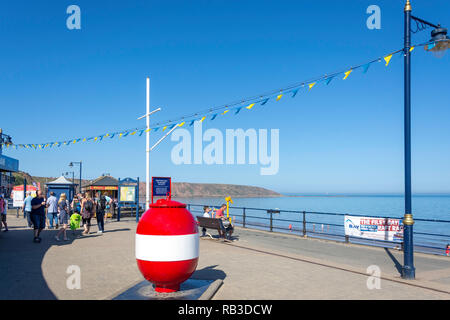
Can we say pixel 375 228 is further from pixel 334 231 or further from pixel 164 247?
pixel 334 231

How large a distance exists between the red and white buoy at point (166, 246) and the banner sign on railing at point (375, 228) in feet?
29.8

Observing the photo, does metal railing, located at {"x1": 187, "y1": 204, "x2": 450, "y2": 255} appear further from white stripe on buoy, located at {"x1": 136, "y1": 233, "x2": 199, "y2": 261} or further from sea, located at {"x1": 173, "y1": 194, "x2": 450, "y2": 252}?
white stripe on buoy, located at {"x1": 136, "y1": 233, "x2": 199, "y2": 261}

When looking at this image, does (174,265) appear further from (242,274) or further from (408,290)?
(408,290)

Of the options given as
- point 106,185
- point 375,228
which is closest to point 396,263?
point 375,228

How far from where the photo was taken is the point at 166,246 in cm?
524

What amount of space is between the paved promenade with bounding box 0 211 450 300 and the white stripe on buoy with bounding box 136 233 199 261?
0.91m

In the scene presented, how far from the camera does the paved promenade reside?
6.04m

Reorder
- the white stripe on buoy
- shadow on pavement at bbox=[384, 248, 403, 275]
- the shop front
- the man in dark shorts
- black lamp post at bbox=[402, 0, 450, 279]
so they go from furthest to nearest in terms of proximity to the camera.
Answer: the shop front, the man in dark shorts, shadow on pavement at bbox=[384, 248, 403, 275], black lamp post at bbox=[402, 0, 450, 279], the white stripe on buoy

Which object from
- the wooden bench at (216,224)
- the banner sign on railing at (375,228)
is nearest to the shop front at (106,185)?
the wooden bench at (216,224)

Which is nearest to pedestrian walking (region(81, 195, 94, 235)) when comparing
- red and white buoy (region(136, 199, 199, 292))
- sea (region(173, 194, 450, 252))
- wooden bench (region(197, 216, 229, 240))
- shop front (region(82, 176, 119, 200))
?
wooden bench (region(197, 216, 229, 240))

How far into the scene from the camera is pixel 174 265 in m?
5.29

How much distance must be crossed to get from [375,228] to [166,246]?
32.3ft

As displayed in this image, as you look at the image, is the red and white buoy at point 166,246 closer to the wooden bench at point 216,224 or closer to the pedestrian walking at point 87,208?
the wooden bench at point 216,224
